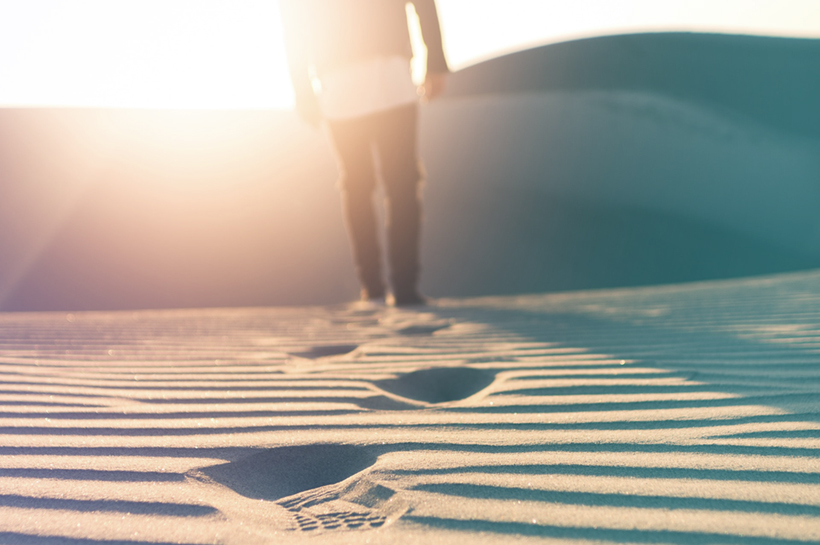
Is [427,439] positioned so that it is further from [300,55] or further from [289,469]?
[300,55]

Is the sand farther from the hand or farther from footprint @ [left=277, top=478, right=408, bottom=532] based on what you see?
the hand

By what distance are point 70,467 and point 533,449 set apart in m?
0.94

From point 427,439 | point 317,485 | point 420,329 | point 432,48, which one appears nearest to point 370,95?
point 432,48

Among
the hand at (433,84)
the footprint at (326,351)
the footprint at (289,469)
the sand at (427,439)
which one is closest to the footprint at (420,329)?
the sand at (427,439)

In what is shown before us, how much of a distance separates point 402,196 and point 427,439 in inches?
109

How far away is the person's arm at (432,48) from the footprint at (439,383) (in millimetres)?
2376

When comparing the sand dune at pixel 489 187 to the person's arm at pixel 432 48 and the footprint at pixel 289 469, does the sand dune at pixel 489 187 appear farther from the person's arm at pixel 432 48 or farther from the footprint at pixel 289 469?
the footprint at pixel 289 469

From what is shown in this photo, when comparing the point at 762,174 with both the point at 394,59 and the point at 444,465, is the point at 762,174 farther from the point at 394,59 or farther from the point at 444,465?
the point at 444,465

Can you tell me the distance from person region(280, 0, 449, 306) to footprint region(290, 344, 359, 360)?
147 centimetres

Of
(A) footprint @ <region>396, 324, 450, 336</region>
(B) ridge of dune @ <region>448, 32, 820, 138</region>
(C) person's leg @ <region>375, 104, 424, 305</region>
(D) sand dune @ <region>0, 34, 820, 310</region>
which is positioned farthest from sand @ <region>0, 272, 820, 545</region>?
(B) ridge of dune @ <region>448, 32, 820, 138</region>

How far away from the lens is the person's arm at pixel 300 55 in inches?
141

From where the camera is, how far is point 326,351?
227 centimetres

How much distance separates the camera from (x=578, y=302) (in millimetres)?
3477

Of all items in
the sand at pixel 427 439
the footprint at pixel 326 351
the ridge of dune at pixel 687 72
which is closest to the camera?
the sand at pixel 427 439
